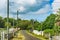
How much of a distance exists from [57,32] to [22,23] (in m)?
69.2

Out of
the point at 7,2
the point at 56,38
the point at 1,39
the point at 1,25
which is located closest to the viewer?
the point at 1,39

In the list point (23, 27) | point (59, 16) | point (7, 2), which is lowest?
point (23, 27)

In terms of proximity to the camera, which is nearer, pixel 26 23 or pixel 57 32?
pixel 57 32

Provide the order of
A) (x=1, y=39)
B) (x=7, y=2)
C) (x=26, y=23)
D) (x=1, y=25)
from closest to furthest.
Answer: (x=1, y=39)
(x=7, y=2)
(x=1, y=25)
(x=26, y=23)

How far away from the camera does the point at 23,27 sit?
115625 millimetres

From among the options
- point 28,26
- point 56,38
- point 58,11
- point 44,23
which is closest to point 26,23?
point 28,26

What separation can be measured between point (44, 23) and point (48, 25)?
10.7 ft

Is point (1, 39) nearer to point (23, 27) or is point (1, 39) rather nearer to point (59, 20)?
point (59, 20)

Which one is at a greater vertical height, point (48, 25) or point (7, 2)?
point (7, 2)

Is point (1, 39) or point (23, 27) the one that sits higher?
point (1, 39)

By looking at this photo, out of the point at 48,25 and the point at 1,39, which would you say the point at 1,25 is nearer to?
the point at 48,25

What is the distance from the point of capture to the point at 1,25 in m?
90.6

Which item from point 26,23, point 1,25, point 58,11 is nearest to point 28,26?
point 26,23

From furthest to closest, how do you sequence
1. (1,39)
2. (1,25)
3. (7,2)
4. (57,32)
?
(1,25)
(57,32)
(7,2)
(1,39)
